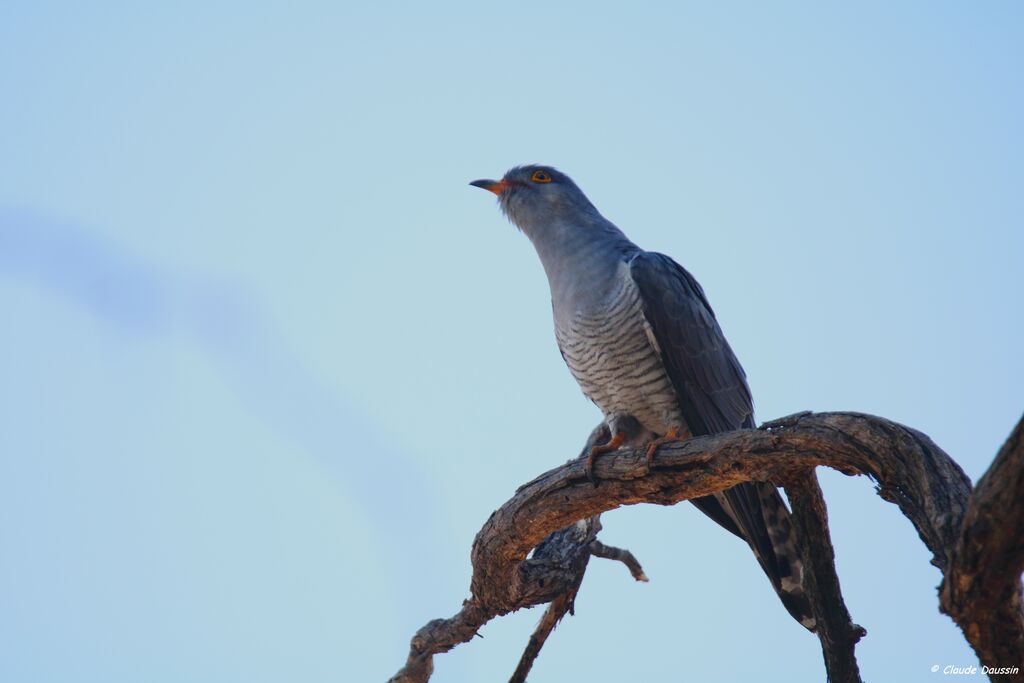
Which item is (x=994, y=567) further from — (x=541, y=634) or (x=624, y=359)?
(x=541, y=634)

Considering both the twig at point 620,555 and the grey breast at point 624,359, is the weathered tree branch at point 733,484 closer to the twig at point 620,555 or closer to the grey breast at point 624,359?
the twig at point 620,555

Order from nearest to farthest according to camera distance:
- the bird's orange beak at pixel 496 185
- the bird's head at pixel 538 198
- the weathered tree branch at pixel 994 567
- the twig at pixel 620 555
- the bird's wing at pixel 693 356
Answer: the weathered tree branch at pixel 994 567 → the bird's wing at pixel 693 356 → the twig at pixel 620 555 → the bird's head at pixel 538 198 → the bird's orange beak at pixel 496 185

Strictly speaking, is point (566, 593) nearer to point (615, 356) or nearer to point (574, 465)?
point (574, 465)

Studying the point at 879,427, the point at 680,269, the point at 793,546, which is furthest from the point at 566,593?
the point at 879,427

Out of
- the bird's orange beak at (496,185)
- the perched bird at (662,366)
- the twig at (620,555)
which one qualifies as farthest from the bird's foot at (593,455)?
the bird's orange beak at (496,185)

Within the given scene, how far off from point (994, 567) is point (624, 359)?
9.19 ft

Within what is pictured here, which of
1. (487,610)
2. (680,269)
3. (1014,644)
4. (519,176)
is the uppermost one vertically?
(519,176)

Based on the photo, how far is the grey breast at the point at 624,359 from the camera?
5.02 metres

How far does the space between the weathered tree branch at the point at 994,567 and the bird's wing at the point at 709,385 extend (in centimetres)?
202

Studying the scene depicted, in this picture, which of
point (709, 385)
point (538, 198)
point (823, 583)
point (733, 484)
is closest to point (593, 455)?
point (733, 484)

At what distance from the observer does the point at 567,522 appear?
4.48 metres

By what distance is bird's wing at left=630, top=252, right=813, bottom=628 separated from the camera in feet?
15.2

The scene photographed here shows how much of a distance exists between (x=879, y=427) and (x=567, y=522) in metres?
1.69

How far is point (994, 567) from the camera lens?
2344 millimetres
